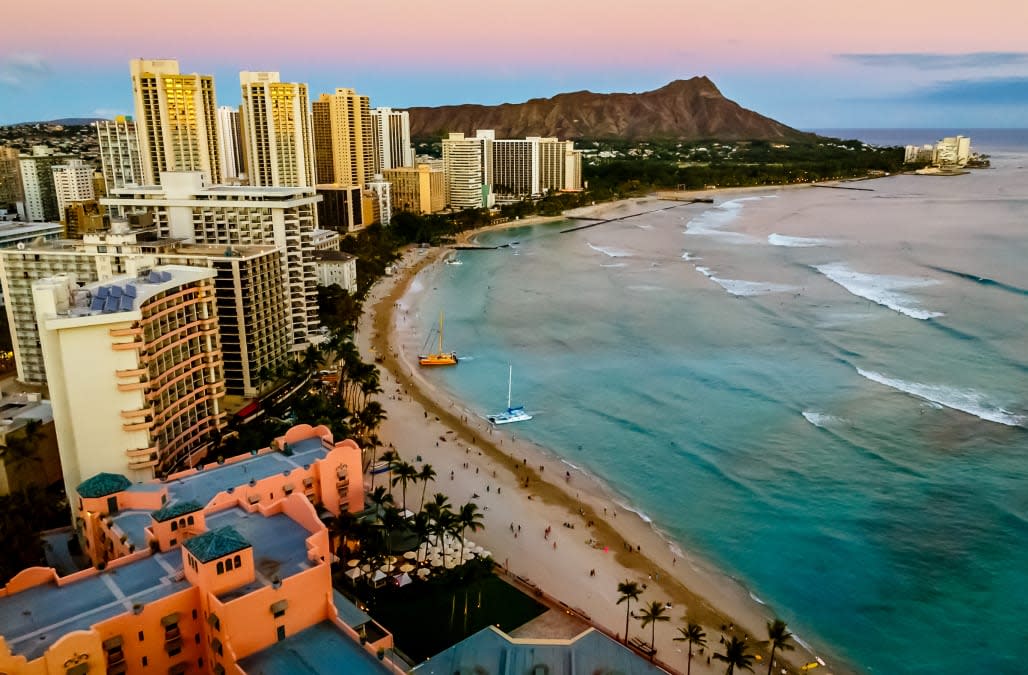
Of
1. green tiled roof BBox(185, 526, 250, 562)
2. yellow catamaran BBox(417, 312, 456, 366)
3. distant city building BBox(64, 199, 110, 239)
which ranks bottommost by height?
yellow catamaran BBox(417, 312, 456, 366)

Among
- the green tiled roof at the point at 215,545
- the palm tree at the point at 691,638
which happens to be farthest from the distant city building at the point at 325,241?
the palm tree at the point at 691,638

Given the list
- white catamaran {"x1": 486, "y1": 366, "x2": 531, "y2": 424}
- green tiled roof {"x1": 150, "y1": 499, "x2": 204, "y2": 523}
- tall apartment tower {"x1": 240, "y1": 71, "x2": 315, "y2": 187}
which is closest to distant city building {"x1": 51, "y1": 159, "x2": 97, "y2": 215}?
tall apartment tower {"x1": 240, "y1": 71, "x2": 315, "y2": 187}

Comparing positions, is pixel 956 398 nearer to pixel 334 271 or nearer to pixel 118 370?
pixel 118 370

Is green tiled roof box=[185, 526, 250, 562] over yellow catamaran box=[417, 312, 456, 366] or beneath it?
over

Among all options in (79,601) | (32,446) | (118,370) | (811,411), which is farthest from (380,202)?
(79,601)

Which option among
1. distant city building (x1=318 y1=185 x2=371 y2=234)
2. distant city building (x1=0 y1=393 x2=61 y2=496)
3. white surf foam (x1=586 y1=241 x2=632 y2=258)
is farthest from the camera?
distant city building (x1=318 y1=185 x2=371 y2=234)

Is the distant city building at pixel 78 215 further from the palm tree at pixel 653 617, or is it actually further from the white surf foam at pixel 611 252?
the palm tree at pixel 653 617

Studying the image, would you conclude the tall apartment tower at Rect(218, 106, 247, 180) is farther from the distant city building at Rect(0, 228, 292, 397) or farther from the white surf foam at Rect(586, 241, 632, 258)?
the distant city building at Rect(0, 228, 292, 397)
